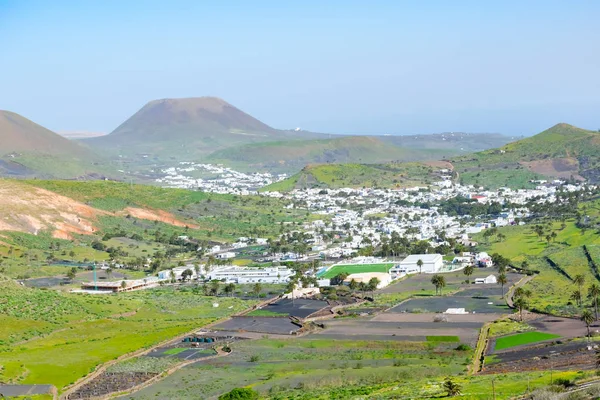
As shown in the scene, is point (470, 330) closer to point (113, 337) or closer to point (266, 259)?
point (113, 337)

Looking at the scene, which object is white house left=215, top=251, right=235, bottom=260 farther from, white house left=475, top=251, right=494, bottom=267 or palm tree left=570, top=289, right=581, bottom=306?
palm tree left=570, top=289, right=581, bottom=306

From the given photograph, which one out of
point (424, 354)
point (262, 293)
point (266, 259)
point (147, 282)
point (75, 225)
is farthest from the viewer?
point (75, 225)

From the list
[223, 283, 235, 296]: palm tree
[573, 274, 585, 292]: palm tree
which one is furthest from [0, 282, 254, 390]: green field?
[573, 274, 585, 292]: palm tree

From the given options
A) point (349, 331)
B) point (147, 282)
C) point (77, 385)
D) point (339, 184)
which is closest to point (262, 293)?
point (147, 282)

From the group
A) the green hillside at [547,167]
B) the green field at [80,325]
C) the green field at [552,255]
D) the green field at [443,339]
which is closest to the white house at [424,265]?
the green field at [552,255]

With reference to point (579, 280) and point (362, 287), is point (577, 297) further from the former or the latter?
point (362, 287)

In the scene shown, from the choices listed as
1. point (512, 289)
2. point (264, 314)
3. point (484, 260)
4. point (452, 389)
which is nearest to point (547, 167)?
point (484, 260)
